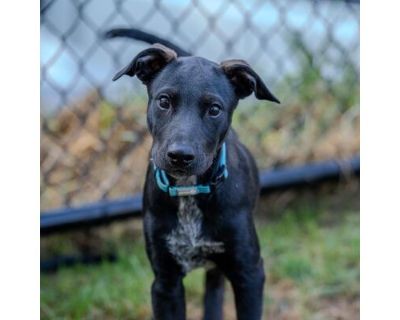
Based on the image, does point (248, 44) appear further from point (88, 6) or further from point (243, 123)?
point (88, 6)

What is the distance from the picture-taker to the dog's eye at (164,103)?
1994mm

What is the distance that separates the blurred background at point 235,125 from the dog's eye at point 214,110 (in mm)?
726

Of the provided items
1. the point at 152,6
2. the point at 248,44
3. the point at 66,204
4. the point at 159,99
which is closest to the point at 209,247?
the point at 159,99

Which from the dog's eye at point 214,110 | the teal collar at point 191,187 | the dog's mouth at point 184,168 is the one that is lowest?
the teal collar at point 191,187

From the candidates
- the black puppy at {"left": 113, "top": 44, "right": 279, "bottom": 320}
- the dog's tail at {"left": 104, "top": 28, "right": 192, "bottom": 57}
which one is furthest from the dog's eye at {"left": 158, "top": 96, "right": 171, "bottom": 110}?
the dog's tail at {"left": 104, "top": 28, "right": 192, "bottom": 57}

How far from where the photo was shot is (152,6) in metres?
3.37

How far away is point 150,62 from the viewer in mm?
2080

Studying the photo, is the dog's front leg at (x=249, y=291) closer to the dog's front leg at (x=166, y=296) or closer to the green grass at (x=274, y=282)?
the dog's front leg at (x=166, y=296)

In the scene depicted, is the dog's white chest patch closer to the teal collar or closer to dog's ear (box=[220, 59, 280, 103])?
the teal collar

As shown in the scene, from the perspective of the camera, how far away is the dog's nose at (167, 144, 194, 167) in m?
1.90

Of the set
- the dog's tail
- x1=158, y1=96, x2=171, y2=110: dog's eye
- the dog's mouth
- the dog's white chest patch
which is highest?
the dog's tail

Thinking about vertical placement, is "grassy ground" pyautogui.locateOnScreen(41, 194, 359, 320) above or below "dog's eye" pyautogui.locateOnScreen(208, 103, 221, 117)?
below
